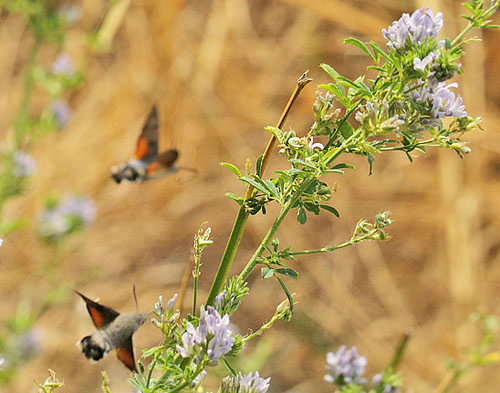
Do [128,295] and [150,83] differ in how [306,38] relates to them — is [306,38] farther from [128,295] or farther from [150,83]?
[128,295]

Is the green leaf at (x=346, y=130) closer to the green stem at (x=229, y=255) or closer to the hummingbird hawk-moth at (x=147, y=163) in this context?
the green stem at (x=229, y=255)

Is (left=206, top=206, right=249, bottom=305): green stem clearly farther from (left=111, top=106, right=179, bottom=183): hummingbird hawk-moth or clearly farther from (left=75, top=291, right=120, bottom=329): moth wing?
(left=111, top=106, right=179, bottom=183): hummingbird hawk-moth

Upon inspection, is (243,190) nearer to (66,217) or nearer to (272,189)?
(66,217)

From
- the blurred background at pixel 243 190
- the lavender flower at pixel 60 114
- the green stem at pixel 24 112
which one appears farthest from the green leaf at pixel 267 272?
the blurred background at pixel 243 190

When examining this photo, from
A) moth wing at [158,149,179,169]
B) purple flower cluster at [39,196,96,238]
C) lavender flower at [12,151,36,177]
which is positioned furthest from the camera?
purple flower cluster at [39,196,96,238]

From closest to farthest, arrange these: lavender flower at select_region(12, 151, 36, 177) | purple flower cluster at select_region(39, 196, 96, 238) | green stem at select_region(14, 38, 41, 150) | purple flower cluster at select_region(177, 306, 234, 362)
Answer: purple flower cluster at select_region(177, 306, 234, 362)
lavender flower at select_region(12, 151, 36, 177)
green stem at select_region(14, 38, 41, 150)
purple flower cluster at select_region(39, 196, 96, 238)

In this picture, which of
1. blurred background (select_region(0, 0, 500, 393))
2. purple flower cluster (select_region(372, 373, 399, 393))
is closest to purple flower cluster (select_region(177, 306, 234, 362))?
purple flower cluster (select_region(372, 373, 399, 393))
